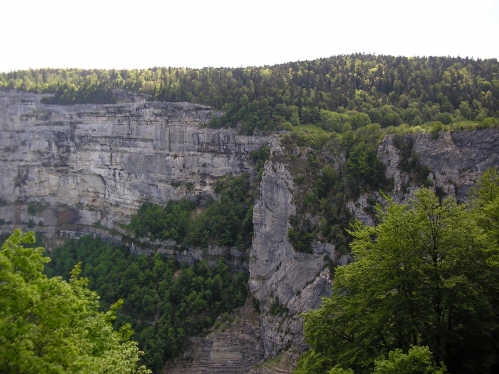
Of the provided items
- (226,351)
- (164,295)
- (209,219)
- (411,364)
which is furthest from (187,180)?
(411,364)

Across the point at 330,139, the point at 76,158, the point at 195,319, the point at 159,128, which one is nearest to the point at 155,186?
the point at 159,128

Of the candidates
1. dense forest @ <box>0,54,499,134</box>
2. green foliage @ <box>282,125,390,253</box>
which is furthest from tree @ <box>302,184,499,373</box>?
dense forest @ <box>0,54,499,134</box>

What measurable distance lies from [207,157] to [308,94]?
16.1 meters

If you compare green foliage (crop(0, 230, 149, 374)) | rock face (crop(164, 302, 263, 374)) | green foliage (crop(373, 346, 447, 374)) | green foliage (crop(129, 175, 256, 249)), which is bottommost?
rock face (crop(164, 302, 263, 374))

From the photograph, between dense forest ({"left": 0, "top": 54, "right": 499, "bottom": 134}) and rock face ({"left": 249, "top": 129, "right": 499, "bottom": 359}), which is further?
dense forest ({"left": 0, "top": 54, "right": 499, "bottom": 134})

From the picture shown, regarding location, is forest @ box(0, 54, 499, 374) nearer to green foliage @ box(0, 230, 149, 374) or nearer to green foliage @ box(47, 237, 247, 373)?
green foliage @ box(0, 230, 149, 374)

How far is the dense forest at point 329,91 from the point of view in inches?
1555

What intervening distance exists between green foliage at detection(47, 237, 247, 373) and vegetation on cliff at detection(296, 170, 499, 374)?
23.8 meters

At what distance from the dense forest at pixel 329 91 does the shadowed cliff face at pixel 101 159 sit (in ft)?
9.75

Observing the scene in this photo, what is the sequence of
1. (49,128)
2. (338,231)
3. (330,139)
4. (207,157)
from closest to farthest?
(338,231), (330,139), (207,157), (49,128)

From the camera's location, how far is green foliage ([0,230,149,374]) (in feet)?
26.9

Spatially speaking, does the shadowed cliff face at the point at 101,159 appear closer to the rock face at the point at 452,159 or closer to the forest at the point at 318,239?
the forest at the point at 318,239

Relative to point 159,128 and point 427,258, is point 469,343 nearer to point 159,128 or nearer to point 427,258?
point 427,258

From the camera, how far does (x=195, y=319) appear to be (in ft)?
117
